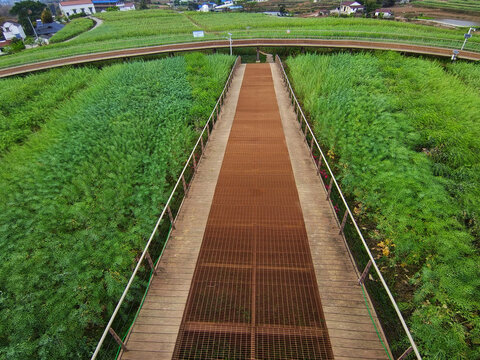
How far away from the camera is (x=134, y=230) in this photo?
290 inches

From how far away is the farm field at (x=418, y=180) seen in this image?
529cm

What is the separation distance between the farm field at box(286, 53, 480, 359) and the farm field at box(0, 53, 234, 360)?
22.2 feet

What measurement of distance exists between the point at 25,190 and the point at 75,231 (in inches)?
117

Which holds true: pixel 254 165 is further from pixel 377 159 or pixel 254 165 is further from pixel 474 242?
pixel 474 242

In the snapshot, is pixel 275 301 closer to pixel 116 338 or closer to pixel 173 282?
pixel 173 282

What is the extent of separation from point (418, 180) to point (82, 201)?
1111cm

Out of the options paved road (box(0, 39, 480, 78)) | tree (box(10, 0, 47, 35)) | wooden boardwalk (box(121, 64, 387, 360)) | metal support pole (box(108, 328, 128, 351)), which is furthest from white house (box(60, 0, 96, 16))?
metal support pole (box(108, 328, 128, 351))

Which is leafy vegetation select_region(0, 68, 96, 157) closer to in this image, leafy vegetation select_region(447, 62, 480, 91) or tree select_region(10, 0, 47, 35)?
leafy vegetation select_region(447, 62, 480, 91)

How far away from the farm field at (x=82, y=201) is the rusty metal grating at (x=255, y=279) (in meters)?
2.24

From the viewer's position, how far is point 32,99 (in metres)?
16.9

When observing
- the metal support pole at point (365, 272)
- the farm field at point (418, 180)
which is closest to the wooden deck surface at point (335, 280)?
the metal support pole at point (365, 272)

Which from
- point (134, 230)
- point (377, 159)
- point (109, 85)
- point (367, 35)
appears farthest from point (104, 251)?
point (367, 35)

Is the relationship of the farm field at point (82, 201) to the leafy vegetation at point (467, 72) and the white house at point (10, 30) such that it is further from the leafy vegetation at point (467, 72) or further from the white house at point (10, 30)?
the white house at point (10, 30)

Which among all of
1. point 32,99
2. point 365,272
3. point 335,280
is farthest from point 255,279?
point 32,99
